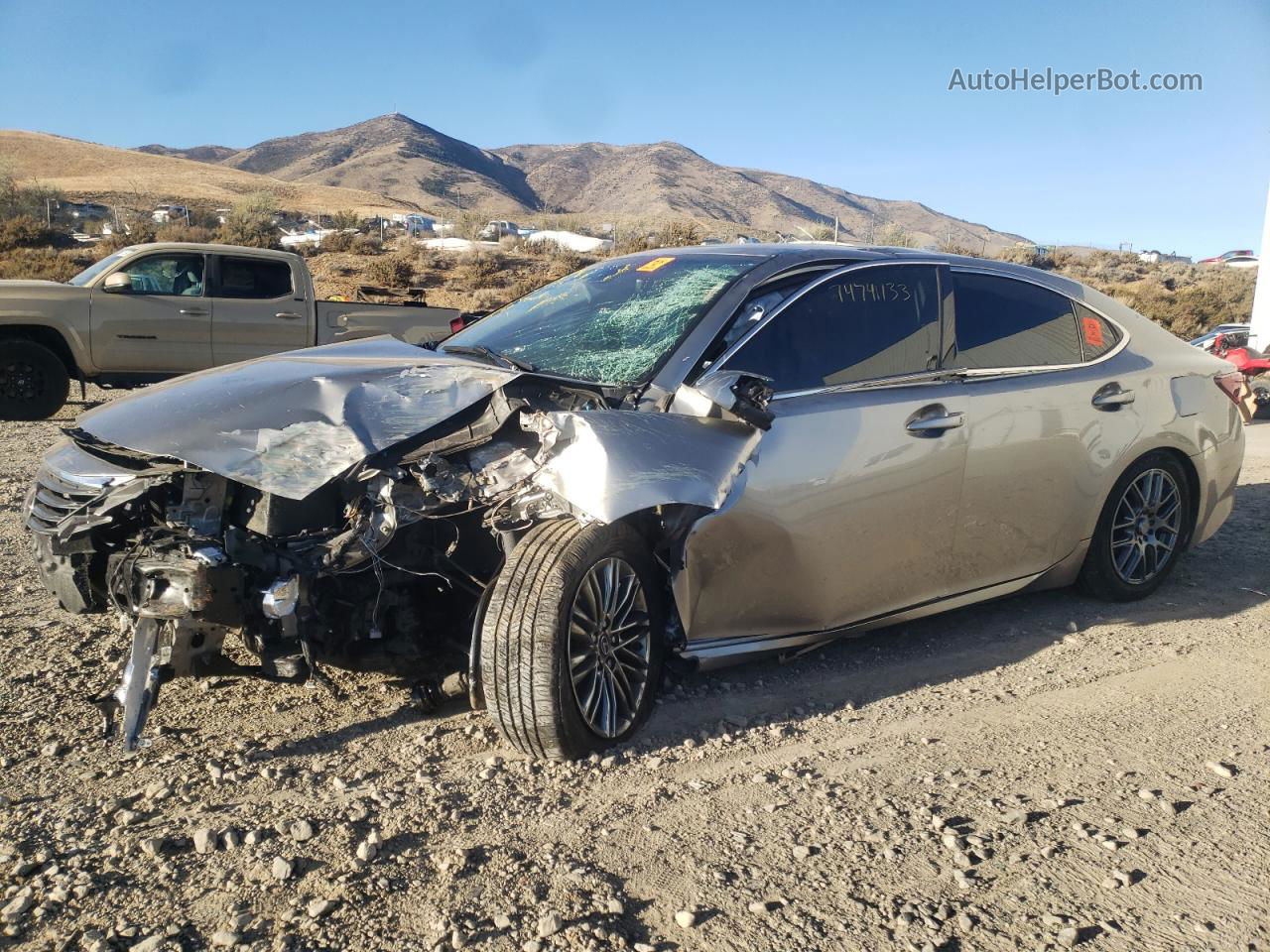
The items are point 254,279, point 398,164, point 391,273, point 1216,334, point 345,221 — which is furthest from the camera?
point 398,164

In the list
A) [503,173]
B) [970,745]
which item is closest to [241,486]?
[970,745]

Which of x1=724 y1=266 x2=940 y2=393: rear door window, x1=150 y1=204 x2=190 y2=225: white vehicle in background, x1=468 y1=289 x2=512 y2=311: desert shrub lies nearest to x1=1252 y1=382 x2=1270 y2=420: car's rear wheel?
x1=724 y1=266 x2=940 y2=393: rear door window

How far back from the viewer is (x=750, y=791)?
3.33 meters

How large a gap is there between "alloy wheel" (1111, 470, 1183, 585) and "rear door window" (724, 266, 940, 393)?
1.53 meters

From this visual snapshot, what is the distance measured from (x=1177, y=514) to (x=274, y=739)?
14.8ft

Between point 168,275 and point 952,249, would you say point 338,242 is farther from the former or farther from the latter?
point 168,275

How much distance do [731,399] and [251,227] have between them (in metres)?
36.5

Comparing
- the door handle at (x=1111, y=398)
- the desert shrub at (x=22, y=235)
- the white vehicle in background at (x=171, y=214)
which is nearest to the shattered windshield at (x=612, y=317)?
the door handle at (x=1111, y=398)

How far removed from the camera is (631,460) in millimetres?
3299

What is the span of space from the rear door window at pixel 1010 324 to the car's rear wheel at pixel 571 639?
1887mm

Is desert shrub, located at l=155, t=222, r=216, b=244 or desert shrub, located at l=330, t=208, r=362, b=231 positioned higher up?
desert shrub, located at l=330, t=208, r=362, b=231

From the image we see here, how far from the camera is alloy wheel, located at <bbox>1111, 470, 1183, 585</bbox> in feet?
17.1

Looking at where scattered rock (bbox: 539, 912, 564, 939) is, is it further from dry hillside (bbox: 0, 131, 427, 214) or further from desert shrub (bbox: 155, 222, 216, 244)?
dry hillside (bbox: 0, 131, 427, 214)

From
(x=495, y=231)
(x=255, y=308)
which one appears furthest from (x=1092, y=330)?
(x=495, y=231)
